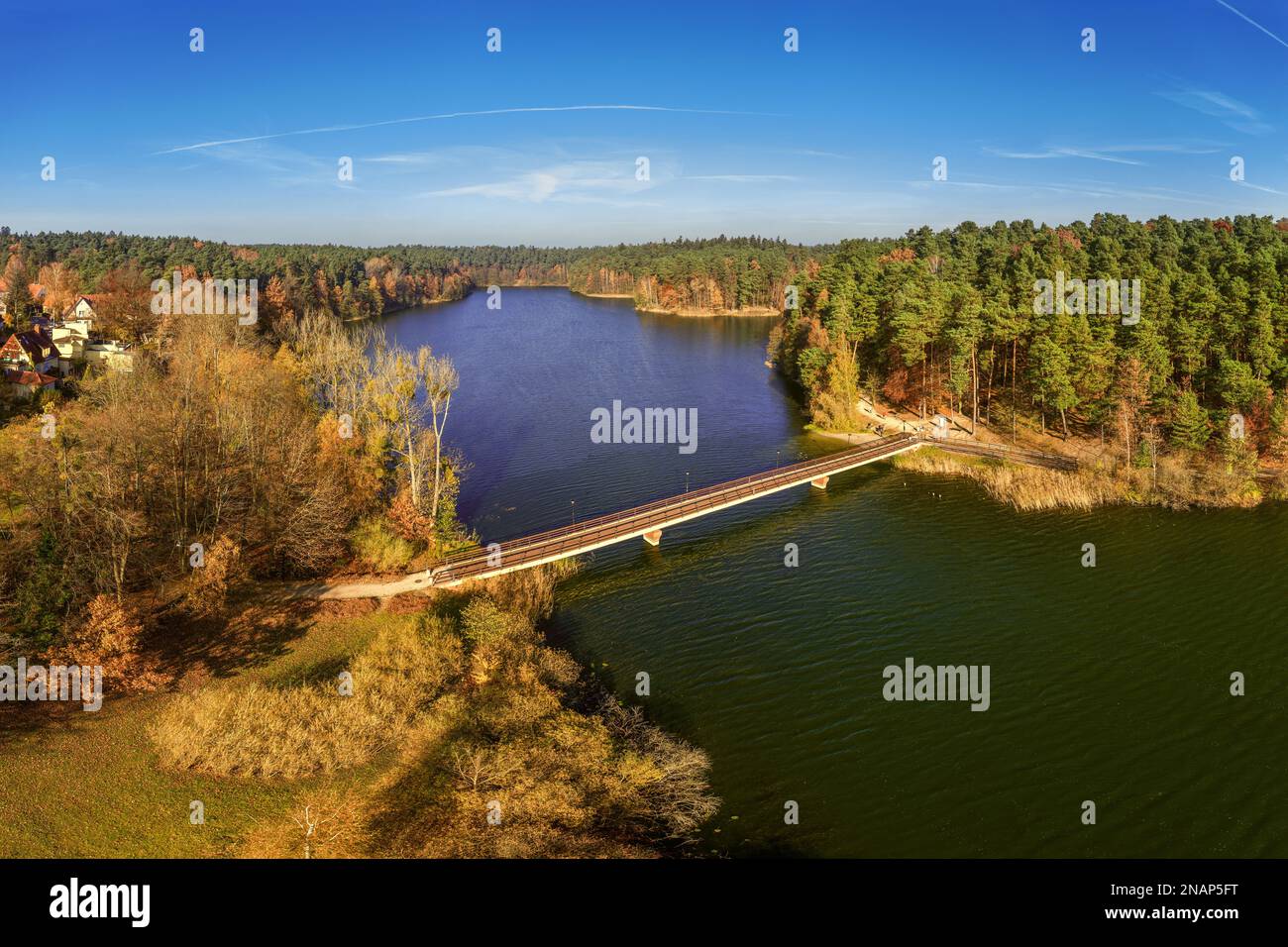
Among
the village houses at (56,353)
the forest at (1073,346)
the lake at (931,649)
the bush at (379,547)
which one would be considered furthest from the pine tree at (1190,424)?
the village houses at (56,353)

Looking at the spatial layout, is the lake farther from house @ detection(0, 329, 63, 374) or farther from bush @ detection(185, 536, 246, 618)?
house @ detection(0, 329, 63, 374)

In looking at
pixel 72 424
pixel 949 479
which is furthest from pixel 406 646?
pixel 949 479

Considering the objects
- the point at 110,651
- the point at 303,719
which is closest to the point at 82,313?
the point at 110,651

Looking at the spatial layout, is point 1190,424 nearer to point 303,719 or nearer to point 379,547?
point 379,547

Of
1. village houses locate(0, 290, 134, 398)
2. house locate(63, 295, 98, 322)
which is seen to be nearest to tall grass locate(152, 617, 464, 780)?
village houses locate(0, 290, 134, 398)

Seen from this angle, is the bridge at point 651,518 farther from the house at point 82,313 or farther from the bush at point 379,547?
the house at point 82,313
